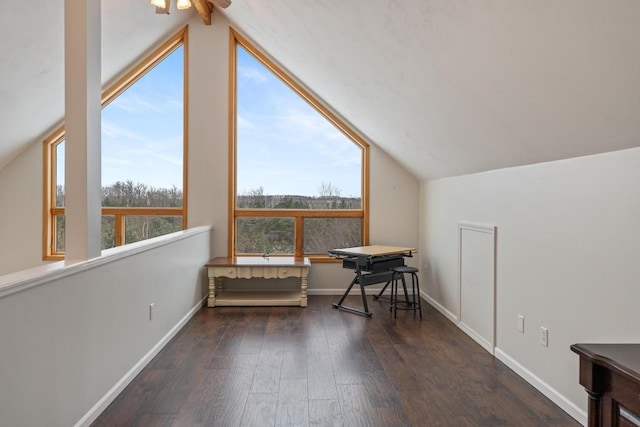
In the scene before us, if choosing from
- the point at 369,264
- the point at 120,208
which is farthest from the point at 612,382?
the point at 120,208

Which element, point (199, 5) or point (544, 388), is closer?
point (544, 388)

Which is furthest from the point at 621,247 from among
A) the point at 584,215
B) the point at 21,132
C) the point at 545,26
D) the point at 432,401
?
the point at 21,132

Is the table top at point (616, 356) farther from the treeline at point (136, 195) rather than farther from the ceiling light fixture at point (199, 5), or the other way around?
the treeline at point (136, 195)

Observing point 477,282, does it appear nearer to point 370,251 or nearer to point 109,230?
point 370,251

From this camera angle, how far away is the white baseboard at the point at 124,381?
7.67 feet

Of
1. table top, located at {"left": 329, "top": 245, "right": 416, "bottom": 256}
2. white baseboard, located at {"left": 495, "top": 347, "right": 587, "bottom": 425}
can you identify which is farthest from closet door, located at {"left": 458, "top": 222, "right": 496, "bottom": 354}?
table top, located at {"left": 329, "top": 245, "right": 416, "bottom": 256}

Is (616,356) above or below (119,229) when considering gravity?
below

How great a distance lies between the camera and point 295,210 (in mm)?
5809

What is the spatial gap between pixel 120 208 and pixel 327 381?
394 cm

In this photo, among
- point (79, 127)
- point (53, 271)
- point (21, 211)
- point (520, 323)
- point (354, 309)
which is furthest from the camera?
point (21, 211)

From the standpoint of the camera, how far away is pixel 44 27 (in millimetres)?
3812

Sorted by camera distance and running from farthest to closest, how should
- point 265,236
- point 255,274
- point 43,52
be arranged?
point 265,236 < point 255,274 < point 43,52

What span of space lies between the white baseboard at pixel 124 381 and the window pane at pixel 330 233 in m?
2.08

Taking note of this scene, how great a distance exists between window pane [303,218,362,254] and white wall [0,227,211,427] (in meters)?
2.38
